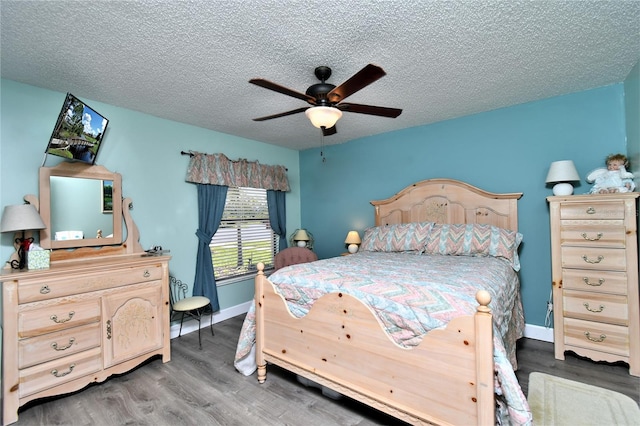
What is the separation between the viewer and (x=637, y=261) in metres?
2.36

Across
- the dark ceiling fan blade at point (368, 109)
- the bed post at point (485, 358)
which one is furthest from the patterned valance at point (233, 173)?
the bed post at point (485, 358)

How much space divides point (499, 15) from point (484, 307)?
1678 millimetres

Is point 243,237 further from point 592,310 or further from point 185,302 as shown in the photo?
point 592,310

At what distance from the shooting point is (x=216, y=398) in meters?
2.13

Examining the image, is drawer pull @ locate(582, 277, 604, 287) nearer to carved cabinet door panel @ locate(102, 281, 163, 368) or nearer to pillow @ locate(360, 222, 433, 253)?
pillow @ locate(360, 222, 433, 253)

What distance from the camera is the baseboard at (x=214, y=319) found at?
3.34 metres

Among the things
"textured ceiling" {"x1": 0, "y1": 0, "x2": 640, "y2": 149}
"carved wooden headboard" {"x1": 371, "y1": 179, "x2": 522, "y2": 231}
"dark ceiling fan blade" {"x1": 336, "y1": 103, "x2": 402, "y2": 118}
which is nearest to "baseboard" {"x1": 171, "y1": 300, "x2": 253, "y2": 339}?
"carved wooden headboard" {"x1": 371, "y1": 179, "x2": 522, "y2": 231}

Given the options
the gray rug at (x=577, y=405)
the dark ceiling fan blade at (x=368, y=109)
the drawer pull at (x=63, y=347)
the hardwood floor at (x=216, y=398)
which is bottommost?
the hardwood floor at (x=216, y=398)

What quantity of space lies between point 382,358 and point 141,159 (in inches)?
121

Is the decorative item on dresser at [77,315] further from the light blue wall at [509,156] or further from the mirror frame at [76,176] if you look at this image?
the light blue wall at [509,156]

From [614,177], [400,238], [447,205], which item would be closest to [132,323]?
[400,238]

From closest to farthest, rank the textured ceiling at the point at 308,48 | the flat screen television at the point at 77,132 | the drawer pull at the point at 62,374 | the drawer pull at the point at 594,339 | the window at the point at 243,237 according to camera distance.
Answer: the textured ceiling at the point at 308,48 → the drawer pull at the point at 62,374 → the flat screen television at the point at 77,132 → the drawer pull at the point at 594,339 → the window at the point at 243,237

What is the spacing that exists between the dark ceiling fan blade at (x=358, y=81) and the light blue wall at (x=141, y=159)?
1.99 m

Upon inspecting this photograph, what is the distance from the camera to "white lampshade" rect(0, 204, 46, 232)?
2.16 m
